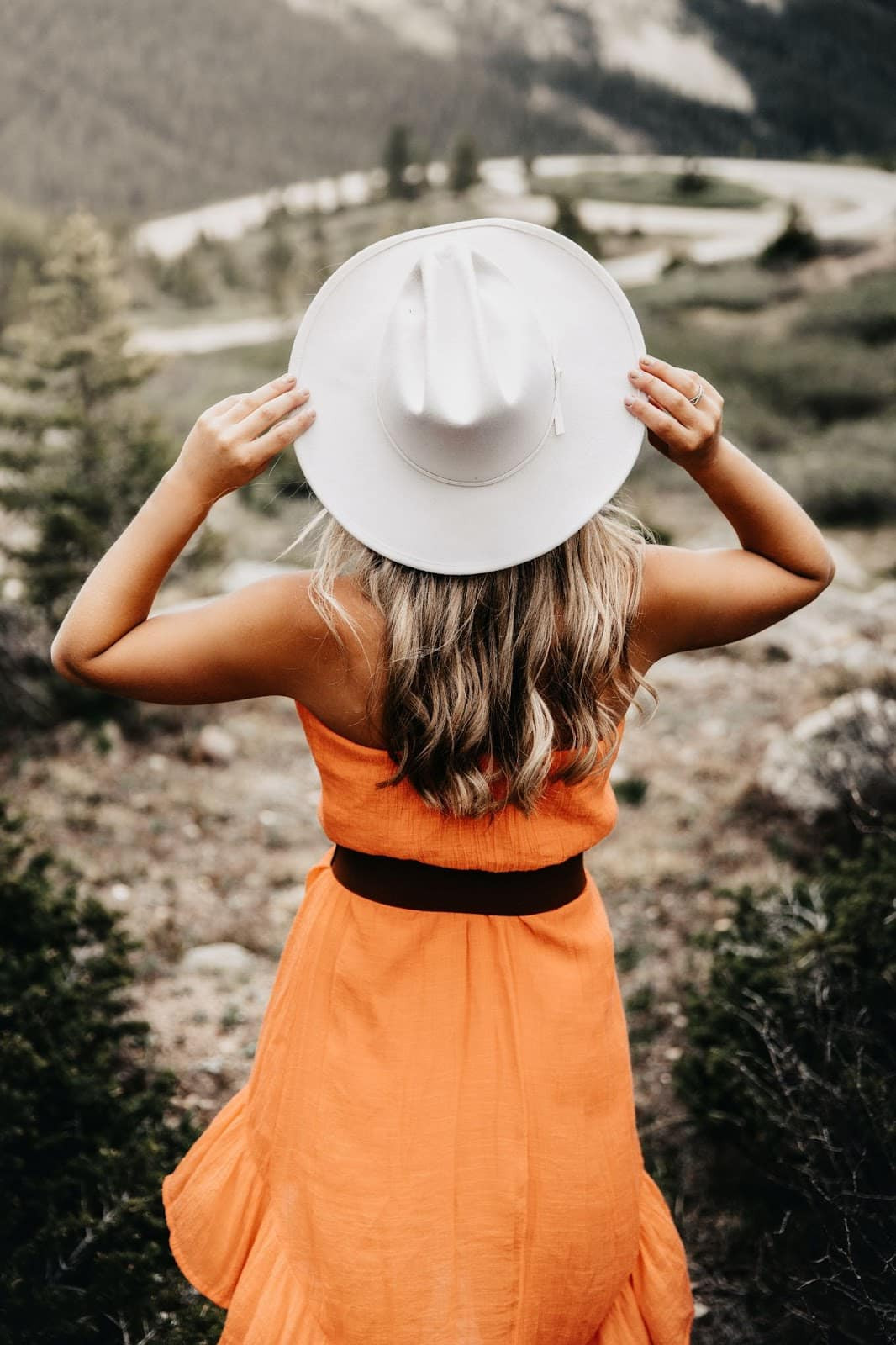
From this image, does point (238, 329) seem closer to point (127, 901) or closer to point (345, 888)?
point (127, 901)

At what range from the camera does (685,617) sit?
1440mm

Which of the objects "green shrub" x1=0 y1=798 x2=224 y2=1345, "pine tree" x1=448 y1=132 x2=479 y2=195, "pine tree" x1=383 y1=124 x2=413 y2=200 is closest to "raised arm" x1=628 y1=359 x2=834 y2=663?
"green shrub" x1=0 y1=798 x2=224 y2=1345

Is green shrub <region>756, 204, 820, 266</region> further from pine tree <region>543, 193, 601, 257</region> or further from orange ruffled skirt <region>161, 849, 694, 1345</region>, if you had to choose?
orange ruffled skirt <region>161, 849, 694, 1345</region>

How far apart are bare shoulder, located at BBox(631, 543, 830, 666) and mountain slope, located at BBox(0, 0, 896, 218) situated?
1477 inches

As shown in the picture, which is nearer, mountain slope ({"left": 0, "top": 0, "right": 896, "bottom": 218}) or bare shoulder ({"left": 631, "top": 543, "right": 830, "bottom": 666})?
bare shoulder ({"left": 631, "top": 543, "right": 830, "bottom": 666})

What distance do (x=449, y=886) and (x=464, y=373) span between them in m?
0.76

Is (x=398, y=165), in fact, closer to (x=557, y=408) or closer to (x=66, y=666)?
(x=557, y=408)

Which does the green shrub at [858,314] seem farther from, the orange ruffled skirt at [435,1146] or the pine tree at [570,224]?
the orange ruffled skirt at [435,1146]

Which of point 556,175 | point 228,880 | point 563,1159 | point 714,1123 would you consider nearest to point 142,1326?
point 563,1159

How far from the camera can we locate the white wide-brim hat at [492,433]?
1.30 metres

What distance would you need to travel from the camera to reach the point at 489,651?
1366 millimetres

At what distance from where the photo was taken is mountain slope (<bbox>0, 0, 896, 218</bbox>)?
4091 centimetres

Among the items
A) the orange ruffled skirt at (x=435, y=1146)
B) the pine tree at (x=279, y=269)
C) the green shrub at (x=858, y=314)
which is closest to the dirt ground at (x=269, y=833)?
the orange ruffled skirt at (x=435, y=1146)

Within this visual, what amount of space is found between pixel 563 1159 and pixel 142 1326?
122 cm
